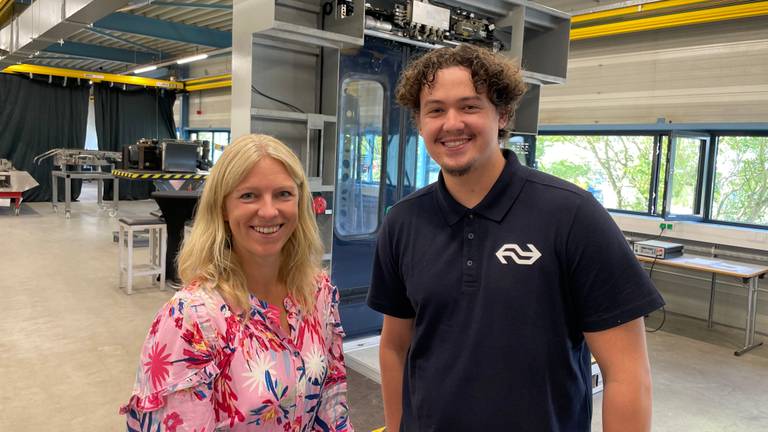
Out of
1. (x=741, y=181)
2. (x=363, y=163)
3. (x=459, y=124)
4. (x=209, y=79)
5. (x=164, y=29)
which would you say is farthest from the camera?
(x=209, y=79)

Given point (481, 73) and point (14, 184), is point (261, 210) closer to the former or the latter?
point (481, 73)

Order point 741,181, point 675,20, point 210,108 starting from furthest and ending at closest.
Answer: point 210,108 < point 741,181 < point 675,20

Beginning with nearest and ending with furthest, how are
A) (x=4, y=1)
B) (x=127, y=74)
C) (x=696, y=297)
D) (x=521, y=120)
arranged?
(x=521, y=120), (x=696, y=297), (x=4, y=1), (x=127, y=74)

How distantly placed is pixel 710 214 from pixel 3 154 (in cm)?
1462

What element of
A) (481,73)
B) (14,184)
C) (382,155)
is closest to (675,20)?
(382,155)

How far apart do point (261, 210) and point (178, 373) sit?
417 mm

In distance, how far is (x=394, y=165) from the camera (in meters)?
4.47

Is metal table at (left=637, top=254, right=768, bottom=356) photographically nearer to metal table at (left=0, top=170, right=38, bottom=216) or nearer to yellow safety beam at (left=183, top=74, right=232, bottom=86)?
yellow safety beam at (left=183, top=74, right=232, bottom=86)

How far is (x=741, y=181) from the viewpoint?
19.3 feet

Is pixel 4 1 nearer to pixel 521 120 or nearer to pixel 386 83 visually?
pixel 386 83

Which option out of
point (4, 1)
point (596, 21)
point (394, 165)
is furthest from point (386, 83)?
point (4, 1)

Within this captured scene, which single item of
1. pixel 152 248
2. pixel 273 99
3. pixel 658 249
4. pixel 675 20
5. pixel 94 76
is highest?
pixel 94 76

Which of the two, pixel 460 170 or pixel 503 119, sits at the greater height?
pixel 503 119

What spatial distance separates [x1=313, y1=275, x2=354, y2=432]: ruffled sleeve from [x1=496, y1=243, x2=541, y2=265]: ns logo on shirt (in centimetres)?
54
